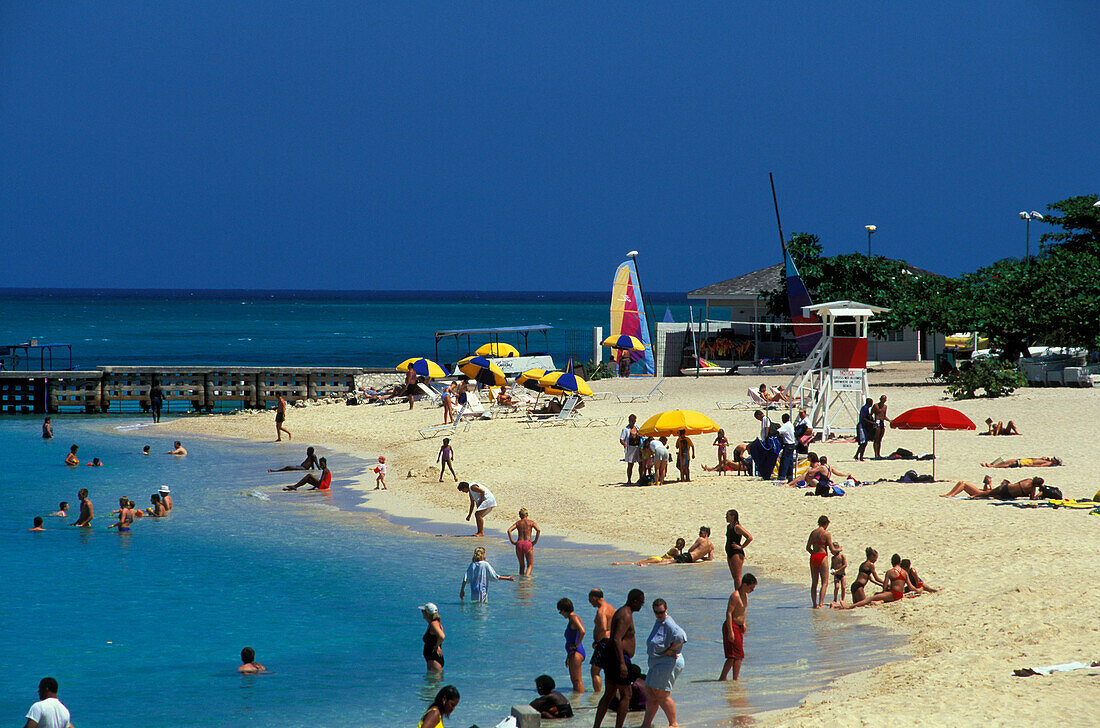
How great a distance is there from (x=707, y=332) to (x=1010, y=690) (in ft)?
111

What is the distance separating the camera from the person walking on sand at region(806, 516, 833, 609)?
12703 millimetres

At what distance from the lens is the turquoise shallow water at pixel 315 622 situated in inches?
429

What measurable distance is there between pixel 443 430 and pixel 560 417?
352 centimetres

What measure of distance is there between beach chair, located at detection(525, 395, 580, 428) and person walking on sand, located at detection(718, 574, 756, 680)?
58.4 ft

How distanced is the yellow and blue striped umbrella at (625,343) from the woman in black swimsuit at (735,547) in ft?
88.1

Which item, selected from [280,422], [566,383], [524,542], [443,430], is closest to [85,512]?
[524,542]

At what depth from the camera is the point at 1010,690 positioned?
29.1 feet

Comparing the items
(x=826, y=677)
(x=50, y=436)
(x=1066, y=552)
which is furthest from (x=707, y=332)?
(x=826, y=677)

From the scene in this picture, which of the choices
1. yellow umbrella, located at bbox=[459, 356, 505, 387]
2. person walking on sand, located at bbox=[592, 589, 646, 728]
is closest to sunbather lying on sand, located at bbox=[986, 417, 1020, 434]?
yellow umbrella, located at bbox=[459, 356, 505, 387]

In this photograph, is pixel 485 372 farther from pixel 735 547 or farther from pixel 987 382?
pixel 735 547

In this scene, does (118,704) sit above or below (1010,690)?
below

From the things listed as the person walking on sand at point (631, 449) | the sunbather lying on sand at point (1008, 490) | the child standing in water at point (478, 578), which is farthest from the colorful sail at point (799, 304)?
the child standing in water at point (478, 578)

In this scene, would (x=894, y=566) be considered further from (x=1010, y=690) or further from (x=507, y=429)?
(x=507, y=429)

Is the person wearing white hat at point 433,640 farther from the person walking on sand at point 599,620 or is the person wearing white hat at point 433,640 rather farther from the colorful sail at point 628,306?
the colorful sail at point 628,306
